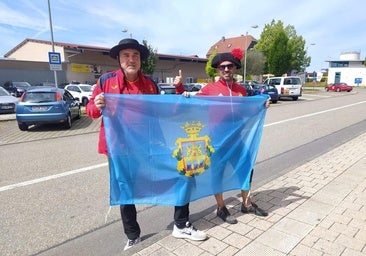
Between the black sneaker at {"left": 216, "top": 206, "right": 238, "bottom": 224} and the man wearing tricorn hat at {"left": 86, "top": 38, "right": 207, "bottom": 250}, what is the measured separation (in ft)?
1.48

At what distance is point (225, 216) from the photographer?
328 centimetres

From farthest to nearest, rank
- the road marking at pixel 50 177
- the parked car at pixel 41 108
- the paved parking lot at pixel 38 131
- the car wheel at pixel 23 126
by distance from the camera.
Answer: the car wheel at pixel 23 126 → the parked car at pixel 41 108 → the paved parking lot at pixel 38 131 → the road marking at pixel 50 177

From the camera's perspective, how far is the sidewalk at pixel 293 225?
8.76 feet

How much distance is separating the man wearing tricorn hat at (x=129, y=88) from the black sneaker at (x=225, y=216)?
450mm

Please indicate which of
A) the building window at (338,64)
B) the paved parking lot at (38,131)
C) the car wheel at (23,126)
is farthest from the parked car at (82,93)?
the building window at (338,64)

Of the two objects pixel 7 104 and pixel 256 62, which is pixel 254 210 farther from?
pixel 256 62

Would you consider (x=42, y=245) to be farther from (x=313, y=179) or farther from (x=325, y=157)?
(x=325, y=157)

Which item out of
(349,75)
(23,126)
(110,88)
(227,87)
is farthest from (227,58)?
(349,75)

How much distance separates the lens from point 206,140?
121 inches

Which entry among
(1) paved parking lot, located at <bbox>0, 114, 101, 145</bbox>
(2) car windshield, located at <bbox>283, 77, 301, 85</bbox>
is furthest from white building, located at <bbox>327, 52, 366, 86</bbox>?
(1) paved parking lot, located at <bbox>0, 114, 101, 145</bbox>

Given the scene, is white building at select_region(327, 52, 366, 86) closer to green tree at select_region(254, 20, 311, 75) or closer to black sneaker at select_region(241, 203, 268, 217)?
green tree at select_region(254, 20, 311, 75)

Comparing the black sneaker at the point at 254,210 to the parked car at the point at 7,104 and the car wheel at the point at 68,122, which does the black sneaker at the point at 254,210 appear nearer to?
the car wheel at the point at 68,122

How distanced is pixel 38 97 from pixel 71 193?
22.6 feet

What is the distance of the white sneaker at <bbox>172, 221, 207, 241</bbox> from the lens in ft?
9.36
